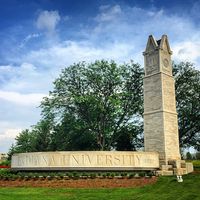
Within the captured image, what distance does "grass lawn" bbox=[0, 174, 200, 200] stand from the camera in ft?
49.3

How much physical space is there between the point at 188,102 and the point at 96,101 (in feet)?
41.3

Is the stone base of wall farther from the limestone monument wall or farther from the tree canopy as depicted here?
the tree canopy

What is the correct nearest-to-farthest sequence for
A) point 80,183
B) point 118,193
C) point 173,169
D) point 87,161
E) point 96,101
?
point 118,193 → point 80,183 → point 87,161 → point 173,169 → point 96,101

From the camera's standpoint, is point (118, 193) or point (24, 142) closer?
point (118, 193)

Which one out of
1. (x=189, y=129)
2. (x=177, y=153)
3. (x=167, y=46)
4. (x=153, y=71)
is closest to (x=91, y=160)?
(x=177, y=153)

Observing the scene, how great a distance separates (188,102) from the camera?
41594mm

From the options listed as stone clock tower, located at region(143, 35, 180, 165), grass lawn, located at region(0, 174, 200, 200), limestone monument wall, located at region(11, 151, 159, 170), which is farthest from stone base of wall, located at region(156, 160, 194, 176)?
grass lawn, located at region(0, 174, 200, 200)

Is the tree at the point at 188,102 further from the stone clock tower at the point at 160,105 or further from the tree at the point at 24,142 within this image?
the tree at the point at 24,142

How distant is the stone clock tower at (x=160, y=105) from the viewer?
2884 centimetres

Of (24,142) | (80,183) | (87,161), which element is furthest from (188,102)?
(24,142)

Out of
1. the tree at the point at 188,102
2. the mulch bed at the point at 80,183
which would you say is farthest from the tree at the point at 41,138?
the mulch bed at the point at 80,183

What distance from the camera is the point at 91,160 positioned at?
25875 mm

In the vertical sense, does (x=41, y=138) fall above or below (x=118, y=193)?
above

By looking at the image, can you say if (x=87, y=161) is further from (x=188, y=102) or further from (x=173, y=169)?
(x=188, y=102)
